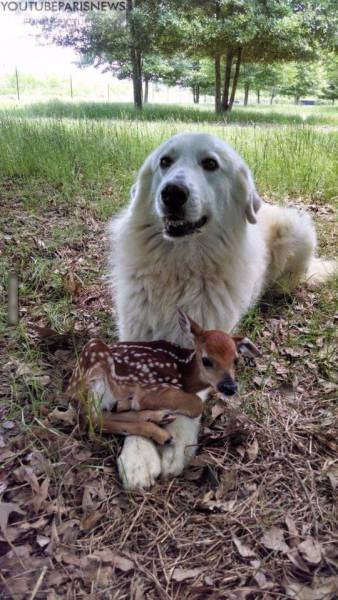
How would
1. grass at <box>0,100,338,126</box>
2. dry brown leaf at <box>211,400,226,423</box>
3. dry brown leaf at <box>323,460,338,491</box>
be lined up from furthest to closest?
grass at <box>0,100,338,126</box> < dry brown leaf at <box>211,400,226,423</box> < dry brown leaf at <box>323,460,338,491</box>

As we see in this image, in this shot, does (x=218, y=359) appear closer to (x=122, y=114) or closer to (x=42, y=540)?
(x=42, y=540)

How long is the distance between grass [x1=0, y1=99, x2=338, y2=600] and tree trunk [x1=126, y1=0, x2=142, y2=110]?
38.1 feet

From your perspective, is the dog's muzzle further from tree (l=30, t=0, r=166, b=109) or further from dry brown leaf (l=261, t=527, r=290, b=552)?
tree (l=30, t=0, r=166, b=109)

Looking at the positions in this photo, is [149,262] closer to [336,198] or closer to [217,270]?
[217,270]

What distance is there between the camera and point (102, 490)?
1.91m

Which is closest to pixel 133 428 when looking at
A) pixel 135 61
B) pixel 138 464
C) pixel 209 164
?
A: pixel 138 464

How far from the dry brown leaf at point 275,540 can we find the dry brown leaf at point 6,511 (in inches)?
36.6

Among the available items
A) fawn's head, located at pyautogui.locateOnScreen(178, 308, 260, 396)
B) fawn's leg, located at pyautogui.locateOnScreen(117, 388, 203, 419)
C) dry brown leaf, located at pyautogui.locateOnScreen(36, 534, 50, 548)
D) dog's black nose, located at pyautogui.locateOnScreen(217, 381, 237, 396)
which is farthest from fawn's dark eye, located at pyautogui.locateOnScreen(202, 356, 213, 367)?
dry brown leaf, located at pyautogui.locateOnScreen(36, 534, 50, 548)

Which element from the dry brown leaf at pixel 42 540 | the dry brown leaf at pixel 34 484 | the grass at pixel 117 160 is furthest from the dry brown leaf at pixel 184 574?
the grass at pixel 117 160

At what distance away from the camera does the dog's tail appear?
393 centimetres

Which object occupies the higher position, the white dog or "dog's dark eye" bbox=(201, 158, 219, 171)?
"dog's dark eye" bbox=(201, 158, 219, 171)

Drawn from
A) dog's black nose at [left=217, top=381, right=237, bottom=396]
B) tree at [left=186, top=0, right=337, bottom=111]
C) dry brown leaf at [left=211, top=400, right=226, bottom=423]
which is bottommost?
dry brown leaf at [left=211, top=400, right=226, bottom=423]

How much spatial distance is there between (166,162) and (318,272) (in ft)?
6.47

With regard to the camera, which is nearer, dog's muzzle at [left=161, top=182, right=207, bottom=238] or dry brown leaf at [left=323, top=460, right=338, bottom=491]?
dry brown leaf at [left=323, top=460, right=338, bottom=491]
